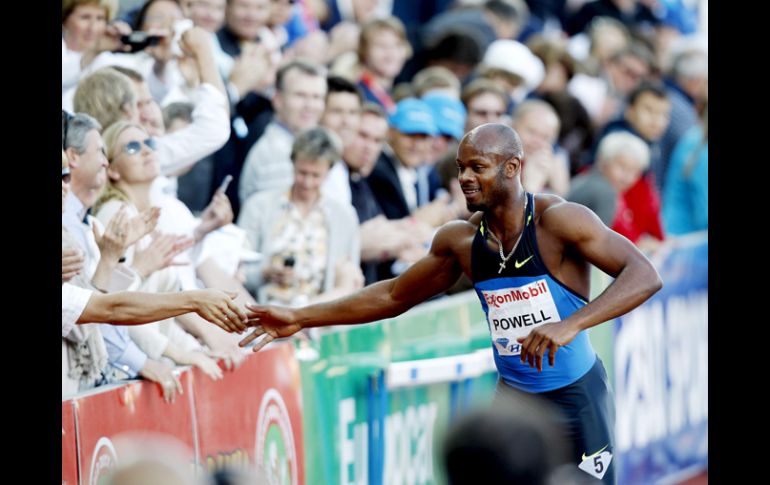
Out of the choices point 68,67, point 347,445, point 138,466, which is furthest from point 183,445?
point 138,466

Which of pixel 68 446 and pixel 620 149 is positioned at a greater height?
pixel 620 149

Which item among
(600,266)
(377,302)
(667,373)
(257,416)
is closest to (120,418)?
(257,416)

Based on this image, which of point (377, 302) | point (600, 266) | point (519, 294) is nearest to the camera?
point (600, 266)

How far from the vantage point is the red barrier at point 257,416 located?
25.2 ft

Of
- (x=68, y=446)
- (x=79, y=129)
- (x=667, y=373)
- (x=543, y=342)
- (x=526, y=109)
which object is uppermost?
(x=526, y=109)

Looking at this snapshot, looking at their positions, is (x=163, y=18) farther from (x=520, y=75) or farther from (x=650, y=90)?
(x=650, y=90)

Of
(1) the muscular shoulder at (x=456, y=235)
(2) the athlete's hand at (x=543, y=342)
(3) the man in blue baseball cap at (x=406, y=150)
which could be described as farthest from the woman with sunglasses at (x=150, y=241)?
(3) the man in blue baseball cap at (x=406, y=150)

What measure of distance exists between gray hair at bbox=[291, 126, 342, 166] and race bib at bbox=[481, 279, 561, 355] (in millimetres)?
2259

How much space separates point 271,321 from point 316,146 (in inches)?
71.8

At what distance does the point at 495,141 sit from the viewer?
6676mm

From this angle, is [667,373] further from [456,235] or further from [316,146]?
[456,235]

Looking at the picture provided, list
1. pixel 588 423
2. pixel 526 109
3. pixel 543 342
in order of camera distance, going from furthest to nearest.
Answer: pixel 526 109 → pixel 588 423 → pixel 543 342

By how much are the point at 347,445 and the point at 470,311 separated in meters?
1.52

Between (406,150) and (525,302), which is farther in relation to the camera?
(406,150)
